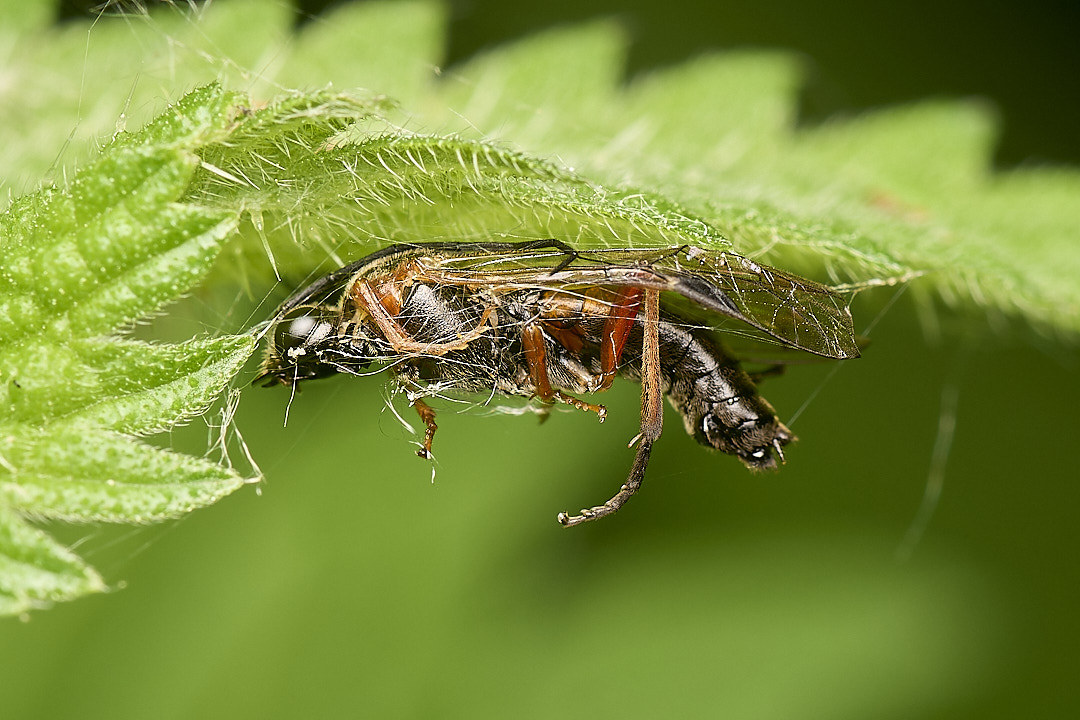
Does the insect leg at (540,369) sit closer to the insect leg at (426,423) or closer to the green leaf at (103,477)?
the insect leg at (426,423)

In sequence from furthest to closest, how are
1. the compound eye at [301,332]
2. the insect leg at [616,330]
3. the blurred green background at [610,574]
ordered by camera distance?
the blurred green background at [610,574] < the compound eye at [301,332] < the insect leg at [616,330]

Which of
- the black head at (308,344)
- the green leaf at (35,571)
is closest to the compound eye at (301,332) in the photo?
the black head at (308,344)

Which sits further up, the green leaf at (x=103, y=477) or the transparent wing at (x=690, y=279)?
the transparent wing at (x=690, y=279)

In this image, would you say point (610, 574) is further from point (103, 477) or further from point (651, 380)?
point (103, 477)

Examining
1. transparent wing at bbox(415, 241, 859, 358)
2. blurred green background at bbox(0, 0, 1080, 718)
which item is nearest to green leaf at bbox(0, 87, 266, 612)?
transparent wing at bbox(415, 241, 859, 358)

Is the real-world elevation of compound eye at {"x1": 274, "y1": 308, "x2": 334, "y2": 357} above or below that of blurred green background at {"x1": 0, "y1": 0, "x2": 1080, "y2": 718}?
above

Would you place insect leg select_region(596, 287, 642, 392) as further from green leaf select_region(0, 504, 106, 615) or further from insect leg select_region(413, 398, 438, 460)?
green leaf select_region(0, 504, 106, 615)

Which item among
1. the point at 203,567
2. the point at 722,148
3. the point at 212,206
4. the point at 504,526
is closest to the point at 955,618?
the point at 504,526

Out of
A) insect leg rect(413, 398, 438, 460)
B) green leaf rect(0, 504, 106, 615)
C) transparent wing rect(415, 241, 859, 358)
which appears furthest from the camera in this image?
insect leg rect(413, 398, 438, 460)

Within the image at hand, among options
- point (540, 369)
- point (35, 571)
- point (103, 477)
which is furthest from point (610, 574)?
point (35, 571)
